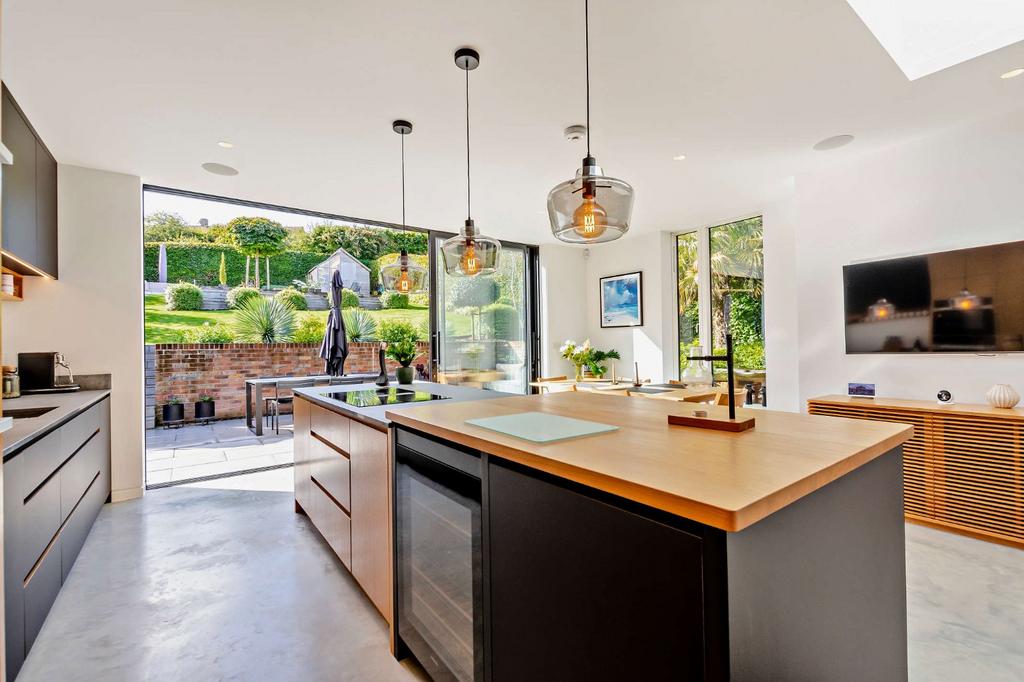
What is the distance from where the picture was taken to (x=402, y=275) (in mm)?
2938

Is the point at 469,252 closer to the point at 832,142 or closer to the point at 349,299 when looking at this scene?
the point at 832,142

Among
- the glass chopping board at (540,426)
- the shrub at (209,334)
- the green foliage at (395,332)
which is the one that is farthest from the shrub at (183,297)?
the glass chopping board at (540,426)

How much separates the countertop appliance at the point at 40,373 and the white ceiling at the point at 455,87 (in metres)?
1.38

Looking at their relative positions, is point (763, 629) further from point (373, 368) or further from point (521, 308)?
point (373, 368)

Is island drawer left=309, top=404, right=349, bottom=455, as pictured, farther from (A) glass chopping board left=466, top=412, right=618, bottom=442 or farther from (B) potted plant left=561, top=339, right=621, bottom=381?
(B) potted plant left=561, top=339, right=621, bottom=381

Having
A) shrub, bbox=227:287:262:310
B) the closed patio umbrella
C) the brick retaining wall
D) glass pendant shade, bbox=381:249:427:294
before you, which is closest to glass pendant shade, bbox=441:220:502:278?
glass pendant shade, bbox=381:249:427:294

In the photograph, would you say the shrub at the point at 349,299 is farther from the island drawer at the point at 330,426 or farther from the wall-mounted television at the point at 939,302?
the wall-mounted television at the point at 939,302

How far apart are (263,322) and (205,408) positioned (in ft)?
5.83

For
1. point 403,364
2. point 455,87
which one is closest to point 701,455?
point 455,87

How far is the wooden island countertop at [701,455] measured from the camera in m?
0.75

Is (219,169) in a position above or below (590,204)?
above

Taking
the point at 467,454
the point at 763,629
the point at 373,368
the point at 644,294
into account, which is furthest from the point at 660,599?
the point at 373,368

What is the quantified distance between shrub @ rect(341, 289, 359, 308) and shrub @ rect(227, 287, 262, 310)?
1474 mm

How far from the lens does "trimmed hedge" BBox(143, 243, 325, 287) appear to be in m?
8.84
